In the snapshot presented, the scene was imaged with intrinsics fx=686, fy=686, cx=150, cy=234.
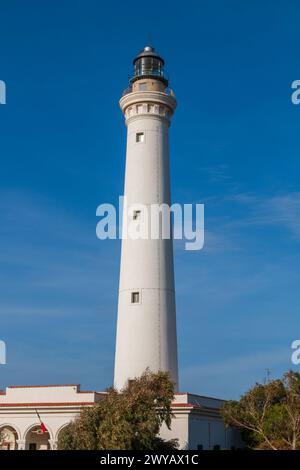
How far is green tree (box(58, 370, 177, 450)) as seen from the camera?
29172mm

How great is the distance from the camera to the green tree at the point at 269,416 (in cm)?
3353

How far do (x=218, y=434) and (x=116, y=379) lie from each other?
22.4 ft

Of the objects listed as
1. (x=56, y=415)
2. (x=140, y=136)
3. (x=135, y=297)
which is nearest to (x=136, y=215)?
(x=135, y=297)

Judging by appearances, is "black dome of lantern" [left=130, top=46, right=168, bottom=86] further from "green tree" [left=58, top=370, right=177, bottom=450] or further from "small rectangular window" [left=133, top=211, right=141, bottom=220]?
"green tree" [left=58, top=370, right=177, bottom=450]

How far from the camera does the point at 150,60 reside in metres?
42.1

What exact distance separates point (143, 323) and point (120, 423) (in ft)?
27.9

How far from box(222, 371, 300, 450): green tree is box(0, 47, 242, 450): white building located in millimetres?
1798

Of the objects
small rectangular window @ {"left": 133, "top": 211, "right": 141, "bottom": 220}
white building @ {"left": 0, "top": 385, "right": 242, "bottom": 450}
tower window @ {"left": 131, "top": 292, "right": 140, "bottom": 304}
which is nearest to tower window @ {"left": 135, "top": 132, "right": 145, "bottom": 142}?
small rectangular window @ {"left": 133, "top": 211, "right": 141, "bottom": 220}

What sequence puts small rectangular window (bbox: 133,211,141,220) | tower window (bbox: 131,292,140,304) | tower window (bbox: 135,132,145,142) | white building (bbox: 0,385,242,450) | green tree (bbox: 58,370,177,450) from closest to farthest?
green tree (bbox: 58,370,177,450) → white building (bbox: 0,385,242,450) → tower window (bbox: 131,292,140,304) → small rectangular window (bbox: 133,211,141,220) → tower window (bbox: 135,132,145,142)

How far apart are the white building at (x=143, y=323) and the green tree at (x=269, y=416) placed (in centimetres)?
180

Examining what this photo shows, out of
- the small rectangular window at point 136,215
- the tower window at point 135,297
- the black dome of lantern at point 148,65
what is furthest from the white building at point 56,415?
the black dome of lantern at point 148,65

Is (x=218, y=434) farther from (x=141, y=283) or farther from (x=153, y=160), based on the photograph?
(x=153, y=160)
